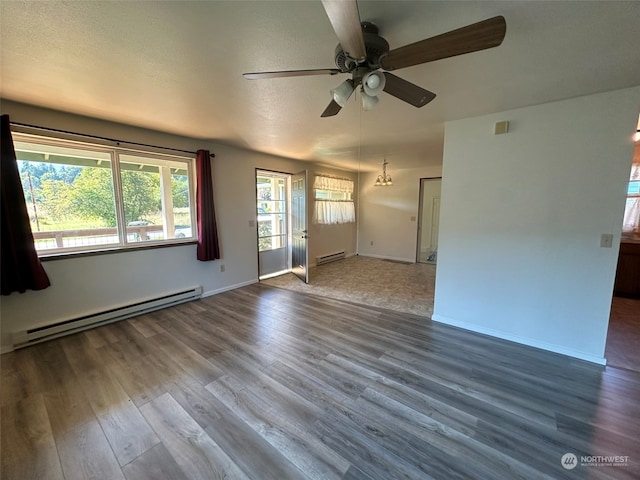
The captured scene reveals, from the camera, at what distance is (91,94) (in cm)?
217

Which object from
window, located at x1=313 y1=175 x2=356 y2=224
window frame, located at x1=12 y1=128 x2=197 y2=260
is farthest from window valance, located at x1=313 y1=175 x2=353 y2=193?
window frame, located at x1=12 y1=128 x2=197 y2=260

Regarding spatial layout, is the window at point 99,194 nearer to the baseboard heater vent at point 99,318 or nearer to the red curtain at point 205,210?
the red curtain at point 205,210

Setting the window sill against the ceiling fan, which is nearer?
the ceiling fan

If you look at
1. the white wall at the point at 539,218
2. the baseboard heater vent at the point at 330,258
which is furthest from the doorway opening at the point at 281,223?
the white wall at the point at 539,218

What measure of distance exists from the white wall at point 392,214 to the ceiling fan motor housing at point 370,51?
15.9ft

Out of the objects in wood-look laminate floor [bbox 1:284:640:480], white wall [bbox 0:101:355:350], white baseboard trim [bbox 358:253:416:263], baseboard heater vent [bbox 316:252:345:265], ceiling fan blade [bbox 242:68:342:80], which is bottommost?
wood-look laminate floor [bbox 1:284:640:480]

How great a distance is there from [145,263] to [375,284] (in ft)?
11.7

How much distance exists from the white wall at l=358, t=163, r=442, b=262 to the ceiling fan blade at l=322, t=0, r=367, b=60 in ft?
16.6

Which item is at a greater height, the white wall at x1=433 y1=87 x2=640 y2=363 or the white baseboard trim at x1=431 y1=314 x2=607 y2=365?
the white wall at x1=433 y1=87 x2=640 y2=363

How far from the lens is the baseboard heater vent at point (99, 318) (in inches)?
97.8

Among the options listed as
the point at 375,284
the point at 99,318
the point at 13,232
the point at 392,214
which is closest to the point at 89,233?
the point at 13,232

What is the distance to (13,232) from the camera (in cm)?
232

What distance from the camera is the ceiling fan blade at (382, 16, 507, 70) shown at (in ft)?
3.46

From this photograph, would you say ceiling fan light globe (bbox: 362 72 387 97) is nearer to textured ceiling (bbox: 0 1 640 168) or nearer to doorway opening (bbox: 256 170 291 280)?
textured ceiling (bbox: 0 1 640 168)
